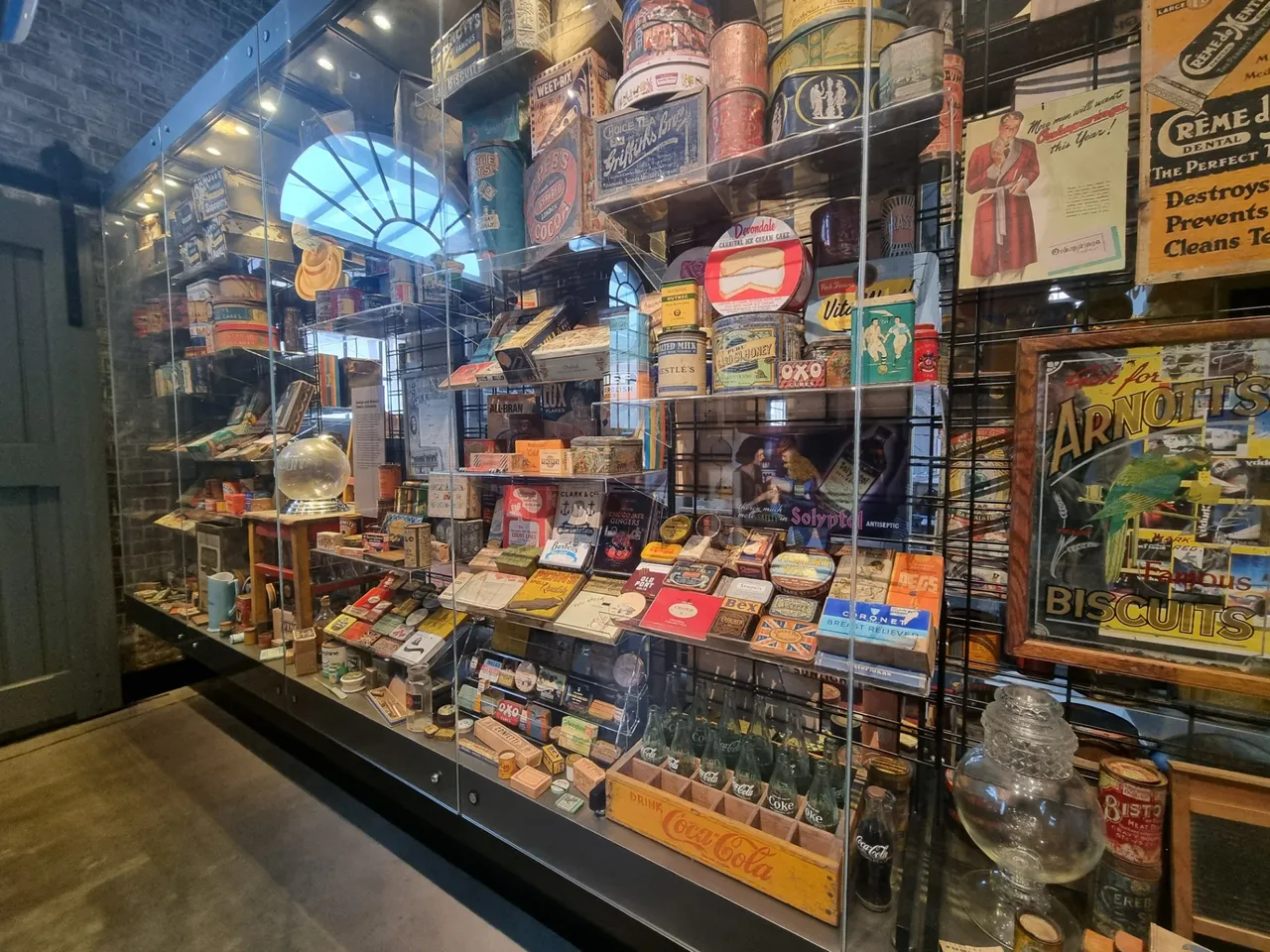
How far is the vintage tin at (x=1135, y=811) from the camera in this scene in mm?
895

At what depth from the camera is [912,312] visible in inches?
38.9

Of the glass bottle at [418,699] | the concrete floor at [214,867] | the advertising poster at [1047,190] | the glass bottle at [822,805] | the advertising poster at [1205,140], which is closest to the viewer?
the advertising poster at [1205,140]

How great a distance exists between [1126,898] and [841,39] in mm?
1720

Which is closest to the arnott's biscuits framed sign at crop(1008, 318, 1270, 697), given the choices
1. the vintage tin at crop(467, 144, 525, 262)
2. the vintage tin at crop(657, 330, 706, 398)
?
the vintage tin at crop(657, 330, 706, 398)

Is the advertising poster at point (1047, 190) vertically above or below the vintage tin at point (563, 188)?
below

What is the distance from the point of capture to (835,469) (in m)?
1.31

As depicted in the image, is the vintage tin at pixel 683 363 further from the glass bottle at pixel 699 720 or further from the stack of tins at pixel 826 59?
the glass bottle at pixel 699 720

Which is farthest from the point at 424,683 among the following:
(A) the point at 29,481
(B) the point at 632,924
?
(A) the point at 29,481

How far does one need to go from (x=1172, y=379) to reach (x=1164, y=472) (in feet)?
0.57

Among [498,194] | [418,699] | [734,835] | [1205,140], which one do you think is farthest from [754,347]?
[418,699]

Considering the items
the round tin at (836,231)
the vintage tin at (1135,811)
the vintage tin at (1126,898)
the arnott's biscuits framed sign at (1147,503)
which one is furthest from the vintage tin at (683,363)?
the vintage tin at (1126,898)

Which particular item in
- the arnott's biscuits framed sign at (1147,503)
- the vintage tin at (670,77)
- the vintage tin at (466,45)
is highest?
the vintage tin at (466,45)

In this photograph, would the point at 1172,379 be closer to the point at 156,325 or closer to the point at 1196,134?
the point at 1196,134

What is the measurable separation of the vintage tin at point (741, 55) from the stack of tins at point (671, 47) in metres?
0.06
